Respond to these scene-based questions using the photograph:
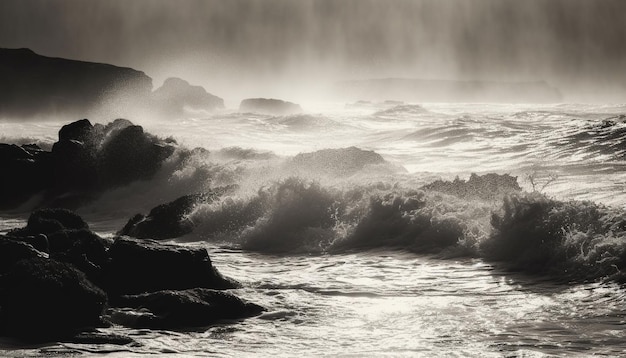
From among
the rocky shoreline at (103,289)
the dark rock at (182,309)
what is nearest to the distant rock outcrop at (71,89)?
the rocky shoreline at (103,289)

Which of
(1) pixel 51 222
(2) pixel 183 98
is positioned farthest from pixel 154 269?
(2) pixel 183 98

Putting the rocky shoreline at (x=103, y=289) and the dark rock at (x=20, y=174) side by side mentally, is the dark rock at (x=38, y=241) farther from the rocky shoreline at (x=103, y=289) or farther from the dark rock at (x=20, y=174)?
the dark rock at (x=20, y=174)

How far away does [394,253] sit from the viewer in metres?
12.8

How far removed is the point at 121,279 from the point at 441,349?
14.8 ft

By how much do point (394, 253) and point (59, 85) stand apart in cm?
8545

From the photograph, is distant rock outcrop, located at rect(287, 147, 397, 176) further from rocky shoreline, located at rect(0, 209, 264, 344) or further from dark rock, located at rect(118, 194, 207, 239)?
rocky shoreline, located at rect(0, 209, 264, 344)

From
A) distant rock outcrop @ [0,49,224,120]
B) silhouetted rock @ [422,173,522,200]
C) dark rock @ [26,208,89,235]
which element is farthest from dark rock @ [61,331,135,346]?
distant rock outcrop @ [0,49,224,120]

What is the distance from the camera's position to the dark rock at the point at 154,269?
9.57 m

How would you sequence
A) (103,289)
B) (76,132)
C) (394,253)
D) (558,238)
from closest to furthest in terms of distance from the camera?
(103,289)
(558,238)
(394,253)
(76,132)

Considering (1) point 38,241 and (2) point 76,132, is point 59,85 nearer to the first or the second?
(2) point 76,132

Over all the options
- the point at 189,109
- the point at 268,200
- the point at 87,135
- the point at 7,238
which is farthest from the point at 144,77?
the point at 7,238

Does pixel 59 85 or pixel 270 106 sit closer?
pixel 270 106

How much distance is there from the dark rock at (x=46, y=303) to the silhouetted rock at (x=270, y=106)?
2619 inches

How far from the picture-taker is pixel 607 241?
419 inches
